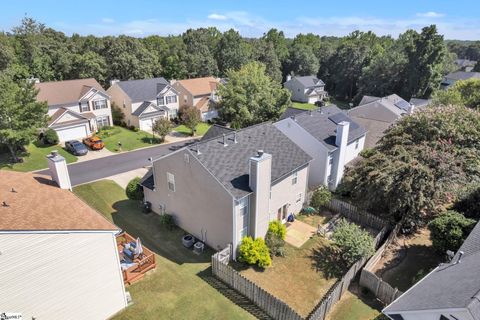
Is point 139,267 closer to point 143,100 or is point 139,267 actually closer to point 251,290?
point 251,290

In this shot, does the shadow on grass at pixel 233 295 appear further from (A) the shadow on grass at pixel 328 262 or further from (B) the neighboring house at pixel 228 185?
(A) the shadow on grass at pixel 328 262

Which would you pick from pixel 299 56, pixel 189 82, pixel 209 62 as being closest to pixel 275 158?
pixel 189 82

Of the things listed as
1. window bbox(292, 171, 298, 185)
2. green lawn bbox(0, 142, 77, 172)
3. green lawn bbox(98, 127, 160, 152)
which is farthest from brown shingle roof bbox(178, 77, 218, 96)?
window bbox(292, 171, 298, 185)

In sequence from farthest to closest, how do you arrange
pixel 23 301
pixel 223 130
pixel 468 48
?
pixel 468 48 → pixel 223 130 → pixel 23 301

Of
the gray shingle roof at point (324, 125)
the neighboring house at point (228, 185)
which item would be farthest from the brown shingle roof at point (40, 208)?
the gray shingle roof at point (324, 125)

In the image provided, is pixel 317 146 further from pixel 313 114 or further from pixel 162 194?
pixel 162 194

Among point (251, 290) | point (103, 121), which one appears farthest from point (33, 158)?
point (251, 290)
